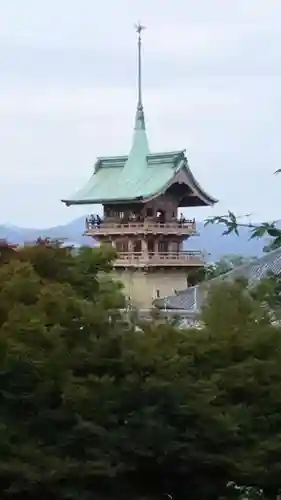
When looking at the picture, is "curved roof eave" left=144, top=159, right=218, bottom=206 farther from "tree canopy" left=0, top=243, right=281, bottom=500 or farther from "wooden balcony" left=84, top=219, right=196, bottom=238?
"tree canopy" left=0, top=243, right=281, bottom=500

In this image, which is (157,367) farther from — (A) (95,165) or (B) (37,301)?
(A) (95,165)

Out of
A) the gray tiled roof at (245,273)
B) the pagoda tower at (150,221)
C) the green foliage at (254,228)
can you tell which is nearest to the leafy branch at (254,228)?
the green foliage at (254,228)

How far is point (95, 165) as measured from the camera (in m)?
32.3

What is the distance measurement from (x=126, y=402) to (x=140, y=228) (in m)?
20.4

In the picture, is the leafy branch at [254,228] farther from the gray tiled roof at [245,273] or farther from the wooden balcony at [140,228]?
the wooden balcony at [140,228]

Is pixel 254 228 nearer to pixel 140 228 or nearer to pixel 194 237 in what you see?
pixel 140 228

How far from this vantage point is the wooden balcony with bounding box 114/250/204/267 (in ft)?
97.3

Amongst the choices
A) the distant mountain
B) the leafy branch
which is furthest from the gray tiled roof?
the leafy branch

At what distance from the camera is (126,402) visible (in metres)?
9.33

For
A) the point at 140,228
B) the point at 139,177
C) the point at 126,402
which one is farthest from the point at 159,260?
the point at 126,402

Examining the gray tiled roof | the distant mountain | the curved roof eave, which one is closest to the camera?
the distant mountain

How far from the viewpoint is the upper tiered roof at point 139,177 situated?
29562mm

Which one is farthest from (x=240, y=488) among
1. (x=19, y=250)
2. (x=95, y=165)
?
(x=95, y=165)

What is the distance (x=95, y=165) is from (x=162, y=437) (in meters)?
23.8
